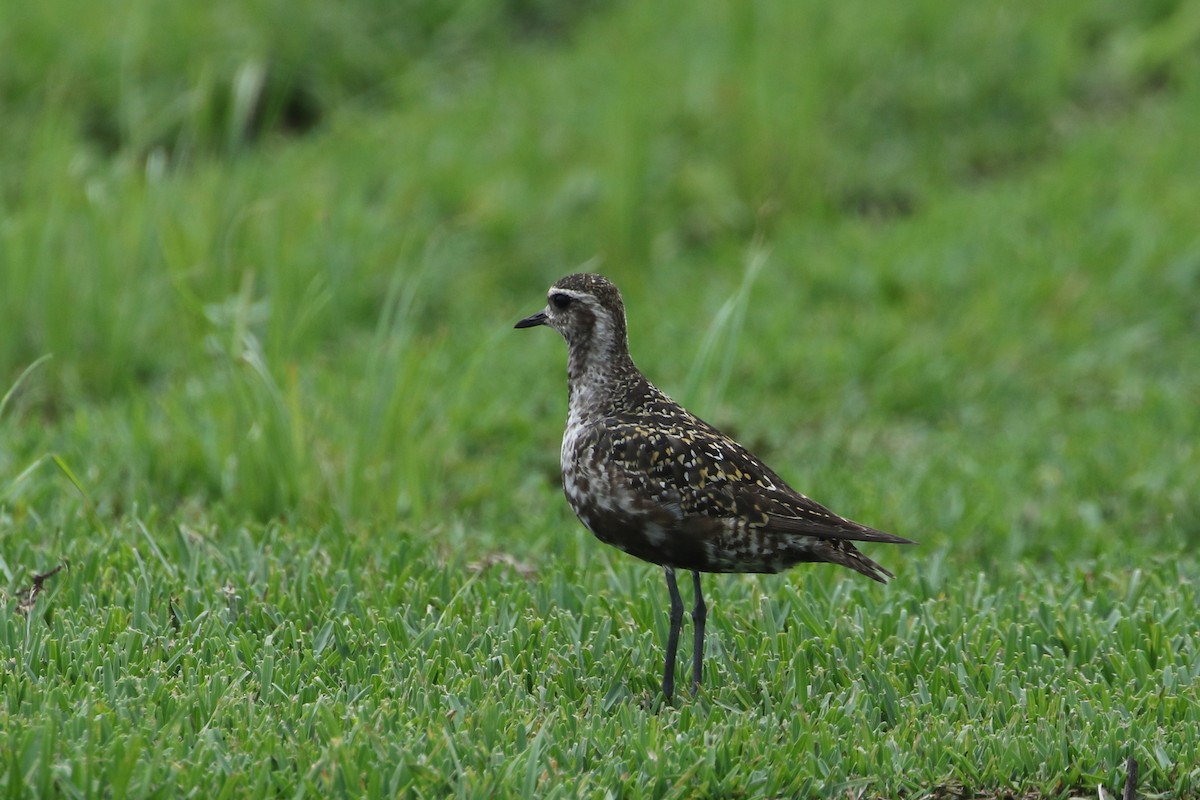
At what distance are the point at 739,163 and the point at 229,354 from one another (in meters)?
5.01

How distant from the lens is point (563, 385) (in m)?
8.15

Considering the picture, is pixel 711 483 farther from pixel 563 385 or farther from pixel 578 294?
pixel 563 385

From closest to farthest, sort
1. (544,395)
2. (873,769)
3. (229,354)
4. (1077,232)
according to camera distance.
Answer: (873,769) → (229,354) → (544,395) → (1077,232)

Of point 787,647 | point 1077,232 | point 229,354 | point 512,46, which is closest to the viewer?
point 787,647

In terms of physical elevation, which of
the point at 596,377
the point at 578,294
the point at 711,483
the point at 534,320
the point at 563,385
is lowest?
the point at 563,385

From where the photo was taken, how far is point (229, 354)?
607 centimetres

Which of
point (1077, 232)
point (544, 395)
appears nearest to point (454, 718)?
point (544, 395)

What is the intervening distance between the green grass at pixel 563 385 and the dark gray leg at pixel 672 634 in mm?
93

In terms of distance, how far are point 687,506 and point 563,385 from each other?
3791mm

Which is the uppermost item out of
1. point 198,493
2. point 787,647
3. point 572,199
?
point 572,199

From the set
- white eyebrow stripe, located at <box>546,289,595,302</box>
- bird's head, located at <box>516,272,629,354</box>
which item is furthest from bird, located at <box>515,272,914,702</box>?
white eyebrow stripe, located at <box>546,289,595,302</box>

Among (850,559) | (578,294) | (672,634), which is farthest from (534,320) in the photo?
(850,559)

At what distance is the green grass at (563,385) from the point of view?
418 centimetres

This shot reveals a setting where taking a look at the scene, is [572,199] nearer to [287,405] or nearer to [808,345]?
[808,345]
